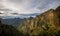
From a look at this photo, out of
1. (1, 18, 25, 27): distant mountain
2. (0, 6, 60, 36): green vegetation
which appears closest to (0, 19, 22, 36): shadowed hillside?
(0, 6, 60, 36): green vegetation

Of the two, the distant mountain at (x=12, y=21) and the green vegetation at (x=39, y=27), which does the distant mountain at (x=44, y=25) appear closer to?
the green vegetation at (x=39, y=27)

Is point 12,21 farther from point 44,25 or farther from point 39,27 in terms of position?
point 44,25

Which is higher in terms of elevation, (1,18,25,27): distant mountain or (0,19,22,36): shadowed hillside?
(1,18,25,27): distant mountain

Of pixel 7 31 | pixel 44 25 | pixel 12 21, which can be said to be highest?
pixel 12 21

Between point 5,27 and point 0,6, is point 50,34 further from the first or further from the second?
point 0,6

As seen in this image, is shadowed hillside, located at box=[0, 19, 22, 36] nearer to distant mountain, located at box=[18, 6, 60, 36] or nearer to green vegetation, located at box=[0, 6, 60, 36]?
green vegetation, located at box=[0, 6, 60, 36]

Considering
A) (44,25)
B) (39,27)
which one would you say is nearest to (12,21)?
(39,27)

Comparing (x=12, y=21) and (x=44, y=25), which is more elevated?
(x=12, y=21)

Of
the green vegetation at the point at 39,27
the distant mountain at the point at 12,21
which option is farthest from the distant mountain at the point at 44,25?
the distant mountain at the point at 12,21

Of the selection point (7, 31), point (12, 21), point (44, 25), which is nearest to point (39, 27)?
point (44, 25)

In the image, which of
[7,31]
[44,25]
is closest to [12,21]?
[7,31]
